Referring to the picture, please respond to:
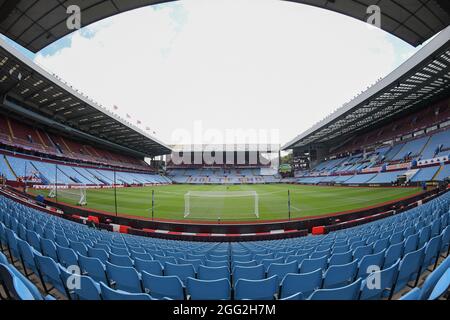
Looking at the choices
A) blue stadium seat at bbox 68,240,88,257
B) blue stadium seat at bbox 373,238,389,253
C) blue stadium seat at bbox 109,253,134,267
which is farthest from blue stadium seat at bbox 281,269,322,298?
blue stadium seat at bbox 68,240,88,257

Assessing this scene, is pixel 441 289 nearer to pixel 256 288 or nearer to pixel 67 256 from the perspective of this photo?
pixel 256 288

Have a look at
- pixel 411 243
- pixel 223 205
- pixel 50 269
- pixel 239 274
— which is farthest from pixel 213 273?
pixel 223 205

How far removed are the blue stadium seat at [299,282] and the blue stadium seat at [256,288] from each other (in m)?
0.18

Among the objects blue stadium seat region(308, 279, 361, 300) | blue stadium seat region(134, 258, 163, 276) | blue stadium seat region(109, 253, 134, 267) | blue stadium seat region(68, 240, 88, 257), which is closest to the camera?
blue stadium seat region(308, 279, 361, 300)

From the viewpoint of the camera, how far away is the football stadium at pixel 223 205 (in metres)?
3.46

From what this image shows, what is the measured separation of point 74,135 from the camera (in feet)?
155

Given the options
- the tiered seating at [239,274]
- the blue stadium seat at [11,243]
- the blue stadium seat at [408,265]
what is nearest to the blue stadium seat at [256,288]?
the tiered seating at [239,274]

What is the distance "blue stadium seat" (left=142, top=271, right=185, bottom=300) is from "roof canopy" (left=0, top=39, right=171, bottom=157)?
26818 millimetres

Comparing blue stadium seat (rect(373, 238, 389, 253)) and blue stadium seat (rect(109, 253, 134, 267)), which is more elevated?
blue stadium seat (rect(373, 238, 389, 253))

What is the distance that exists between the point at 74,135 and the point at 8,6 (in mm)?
46111

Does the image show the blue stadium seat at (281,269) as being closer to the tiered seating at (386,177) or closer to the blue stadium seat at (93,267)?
the blue stadium seat at (93,267)

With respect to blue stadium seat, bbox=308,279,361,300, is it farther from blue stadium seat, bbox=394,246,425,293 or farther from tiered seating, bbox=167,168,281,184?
tiered seating, bbox=167,168,281,184

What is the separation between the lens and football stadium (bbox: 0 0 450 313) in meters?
3.46
